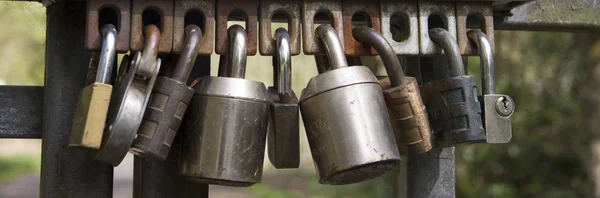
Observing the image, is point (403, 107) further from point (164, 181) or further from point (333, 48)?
point (164, 181)

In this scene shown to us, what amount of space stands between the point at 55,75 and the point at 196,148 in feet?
0.82

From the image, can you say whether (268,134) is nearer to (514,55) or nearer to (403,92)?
(403,92)

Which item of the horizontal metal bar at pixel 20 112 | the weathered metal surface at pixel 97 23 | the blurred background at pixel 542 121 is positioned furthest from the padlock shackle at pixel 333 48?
the blurred background at pixel 542 121

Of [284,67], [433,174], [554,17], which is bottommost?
[433,174]

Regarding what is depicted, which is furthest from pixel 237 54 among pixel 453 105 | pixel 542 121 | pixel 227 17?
pixel 542 121

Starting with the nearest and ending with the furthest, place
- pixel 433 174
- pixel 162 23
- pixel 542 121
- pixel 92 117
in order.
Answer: pixel 92 117, pixel 162 23, pixel 433 174, pixel 542 121

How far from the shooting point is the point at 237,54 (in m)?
0.76

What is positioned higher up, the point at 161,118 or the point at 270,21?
the point at 270,21

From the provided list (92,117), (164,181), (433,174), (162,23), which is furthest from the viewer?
(433,174)

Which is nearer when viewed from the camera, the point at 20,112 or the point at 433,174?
the point at 20,112

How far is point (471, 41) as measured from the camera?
856 mm

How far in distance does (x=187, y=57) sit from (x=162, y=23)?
0.06 meters

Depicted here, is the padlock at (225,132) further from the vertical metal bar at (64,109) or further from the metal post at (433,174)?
the metal post at (433,174)

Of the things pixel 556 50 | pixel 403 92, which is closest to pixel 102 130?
→ pixel 403 92
